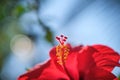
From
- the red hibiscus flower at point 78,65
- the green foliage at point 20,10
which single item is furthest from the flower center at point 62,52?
the green foliage at point 20,10

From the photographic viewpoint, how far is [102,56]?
2.11 metres

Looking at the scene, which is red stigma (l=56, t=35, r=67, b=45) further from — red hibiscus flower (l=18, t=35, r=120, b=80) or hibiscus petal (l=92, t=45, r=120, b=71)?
hibiscus petal (l=92, t=45, r=120, b=71)

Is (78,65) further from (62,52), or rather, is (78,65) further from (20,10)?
(20,10)

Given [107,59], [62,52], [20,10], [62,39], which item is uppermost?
[20,10]

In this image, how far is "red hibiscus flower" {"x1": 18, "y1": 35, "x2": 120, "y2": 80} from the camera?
2066mm

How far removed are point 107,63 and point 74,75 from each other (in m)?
0.19

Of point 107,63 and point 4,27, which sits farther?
point 4,27

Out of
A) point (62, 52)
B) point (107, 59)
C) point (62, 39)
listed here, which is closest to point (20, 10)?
A: point (62, 39)

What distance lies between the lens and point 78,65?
7.16 feet

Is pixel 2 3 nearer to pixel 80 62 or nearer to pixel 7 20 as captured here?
pixel 7 20

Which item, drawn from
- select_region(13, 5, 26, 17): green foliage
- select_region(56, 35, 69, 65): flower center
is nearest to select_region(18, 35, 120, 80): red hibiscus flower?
select_region(56, 35, 69, 65): flower center

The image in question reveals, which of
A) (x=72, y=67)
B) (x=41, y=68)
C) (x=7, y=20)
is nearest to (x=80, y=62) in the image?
(x=72, y=67)

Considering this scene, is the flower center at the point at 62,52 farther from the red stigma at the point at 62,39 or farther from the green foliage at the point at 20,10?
the green foliage at the point at 20,10

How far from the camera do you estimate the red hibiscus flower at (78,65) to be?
2.07 meters
